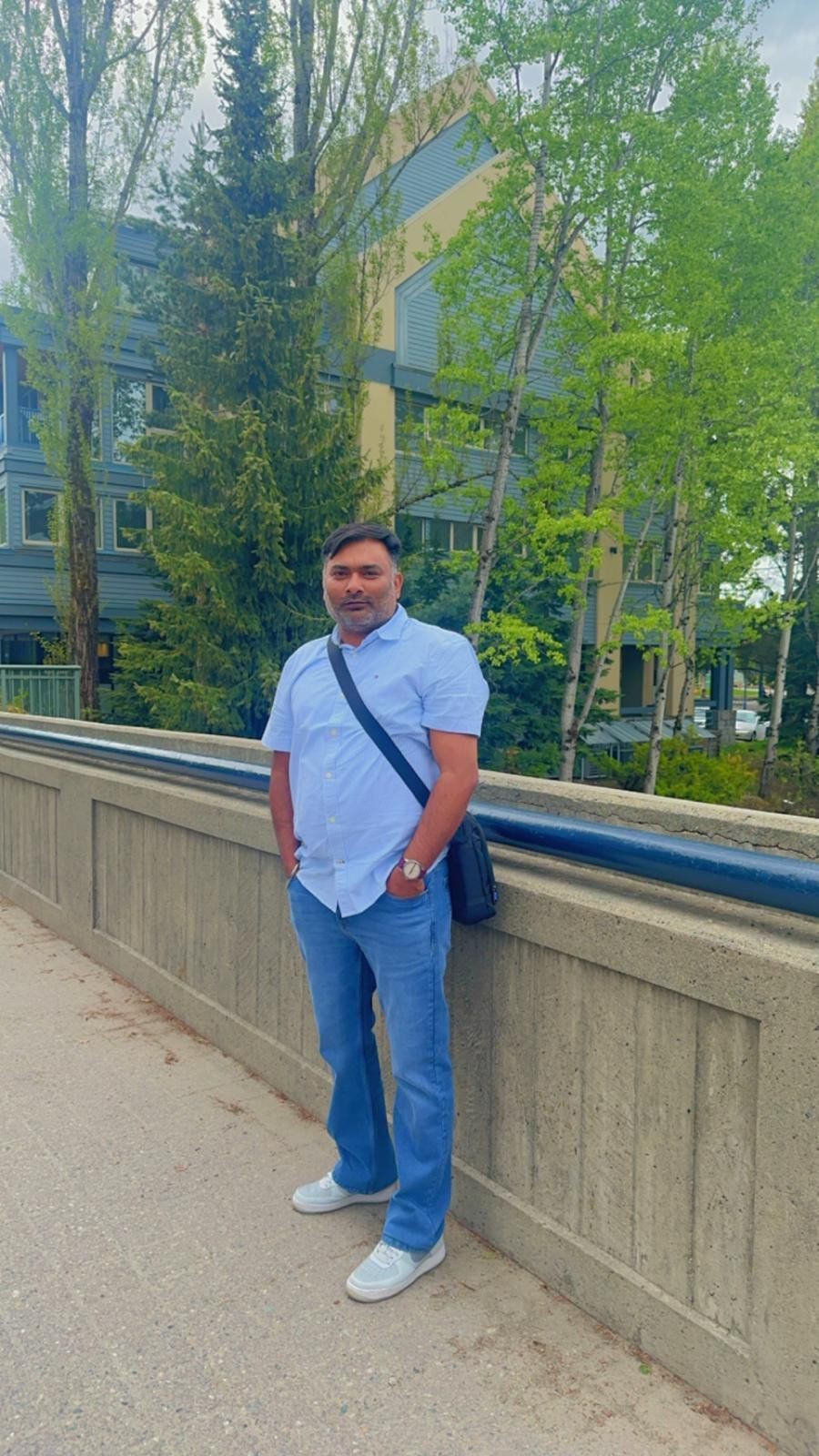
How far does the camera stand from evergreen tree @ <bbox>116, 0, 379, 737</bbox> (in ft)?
49.9

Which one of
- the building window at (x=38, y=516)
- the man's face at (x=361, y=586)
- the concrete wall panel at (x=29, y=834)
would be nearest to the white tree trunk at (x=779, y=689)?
the building window at (x=38, y=516)

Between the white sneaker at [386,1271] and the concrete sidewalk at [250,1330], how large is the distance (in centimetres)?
3

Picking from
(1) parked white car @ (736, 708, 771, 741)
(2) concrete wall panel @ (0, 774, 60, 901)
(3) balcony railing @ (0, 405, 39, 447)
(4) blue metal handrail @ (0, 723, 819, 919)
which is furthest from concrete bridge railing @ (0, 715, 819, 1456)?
(1) parked white car @ (736, 708, 771, 741)

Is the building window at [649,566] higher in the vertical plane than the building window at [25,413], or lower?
lower

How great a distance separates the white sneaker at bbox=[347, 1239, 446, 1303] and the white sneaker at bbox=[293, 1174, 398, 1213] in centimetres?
31

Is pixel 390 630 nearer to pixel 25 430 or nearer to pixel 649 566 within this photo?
A: pixel 25 430

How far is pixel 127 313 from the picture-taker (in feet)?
62.0

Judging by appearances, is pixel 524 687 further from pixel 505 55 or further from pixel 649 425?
pixel 505 55

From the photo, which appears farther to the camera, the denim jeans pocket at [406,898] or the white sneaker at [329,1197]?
the white sneaker at [329,1197]

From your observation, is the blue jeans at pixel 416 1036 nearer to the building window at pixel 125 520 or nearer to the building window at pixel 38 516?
the building window at pixel 38 516

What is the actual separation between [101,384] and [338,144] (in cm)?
624

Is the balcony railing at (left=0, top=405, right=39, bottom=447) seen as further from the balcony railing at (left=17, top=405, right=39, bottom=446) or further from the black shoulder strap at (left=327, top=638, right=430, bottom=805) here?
the black shoulder strap at (left=327, top=638, right=430, bottom=805)

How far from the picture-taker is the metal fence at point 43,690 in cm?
1587

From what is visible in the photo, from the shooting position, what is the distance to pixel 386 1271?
2369mm
